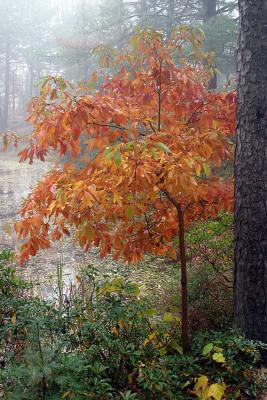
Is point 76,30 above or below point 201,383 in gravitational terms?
above

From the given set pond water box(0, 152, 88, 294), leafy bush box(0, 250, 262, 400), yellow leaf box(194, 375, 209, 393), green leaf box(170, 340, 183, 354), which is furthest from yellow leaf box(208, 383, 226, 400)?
pond water box(0, 152, 88, 294)

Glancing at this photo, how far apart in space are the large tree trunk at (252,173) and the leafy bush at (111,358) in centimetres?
34

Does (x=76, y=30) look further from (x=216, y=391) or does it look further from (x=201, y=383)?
(x=216, y=391)

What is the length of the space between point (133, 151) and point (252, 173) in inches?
51.2

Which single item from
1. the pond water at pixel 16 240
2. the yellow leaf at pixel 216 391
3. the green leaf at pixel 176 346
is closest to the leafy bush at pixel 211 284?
the green leaf at pixel 176 346

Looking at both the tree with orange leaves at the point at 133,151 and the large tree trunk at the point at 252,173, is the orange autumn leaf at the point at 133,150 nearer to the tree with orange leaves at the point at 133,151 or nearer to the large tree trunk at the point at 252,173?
the tree with orange leaves at the point at 133,151

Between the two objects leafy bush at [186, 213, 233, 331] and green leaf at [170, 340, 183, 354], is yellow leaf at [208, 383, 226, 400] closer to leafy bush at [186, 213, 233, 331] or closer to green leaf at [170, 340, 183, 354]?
green leaf at [170, 340, 183, 354]

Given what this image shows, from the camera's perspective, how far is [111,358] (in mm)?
3092

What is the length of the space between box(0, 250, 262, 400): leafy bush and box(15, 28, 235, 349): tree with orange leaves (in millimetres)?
403

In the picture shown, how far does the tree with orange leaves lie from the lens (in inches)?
105

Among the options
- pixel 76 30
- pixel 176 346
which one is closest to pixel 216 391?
pixel 176 346

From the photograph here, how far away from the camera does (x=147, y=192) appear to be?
3051 mm

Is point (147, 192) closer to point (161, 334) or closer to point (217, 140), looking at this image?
point (217, 140)

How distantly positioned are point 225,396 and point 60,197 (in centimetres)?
200
